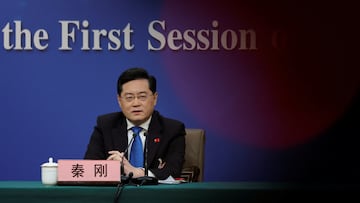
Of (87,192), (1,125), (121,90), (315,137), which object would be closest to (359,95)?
(315,137)

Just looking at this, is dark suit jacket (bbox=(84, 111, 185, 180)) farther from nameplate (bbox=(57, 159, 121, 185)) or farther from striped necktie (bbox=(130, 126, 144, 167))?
nameplate (bbox=(57, 159, 121, 185))

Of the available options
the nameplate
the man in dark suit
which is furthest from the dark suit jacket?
the nameplate

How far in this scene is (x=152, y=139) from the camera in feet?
12.5

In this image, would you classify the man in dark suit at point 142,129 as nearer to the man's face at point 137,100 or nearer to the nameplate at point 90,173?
the man's face at point 137,100

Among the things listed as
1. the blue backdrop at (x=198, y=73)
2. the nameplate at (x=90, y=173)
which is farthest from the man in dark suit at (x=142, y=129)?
the blue backdrop at (x=198, y=73)

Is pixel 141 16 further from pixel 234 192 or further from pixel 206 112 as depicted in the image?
pixel 234 192

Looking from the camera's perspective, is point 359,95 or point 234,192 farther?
point 359,95

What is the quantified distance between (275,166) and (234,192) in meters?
2.39

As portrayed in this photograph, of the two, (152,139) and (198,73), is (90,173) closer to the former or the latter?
(152,139)

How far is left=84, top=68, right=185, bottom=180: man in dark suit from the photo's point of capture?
3799mm

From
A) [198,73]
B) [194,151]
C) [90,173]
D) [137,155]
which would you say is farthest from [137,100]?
[198,73]

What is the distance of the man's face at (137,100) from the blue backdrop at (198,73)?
1.17m

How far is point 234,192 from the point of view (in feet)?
9.30

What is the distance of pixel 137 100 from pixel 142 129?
141mm
